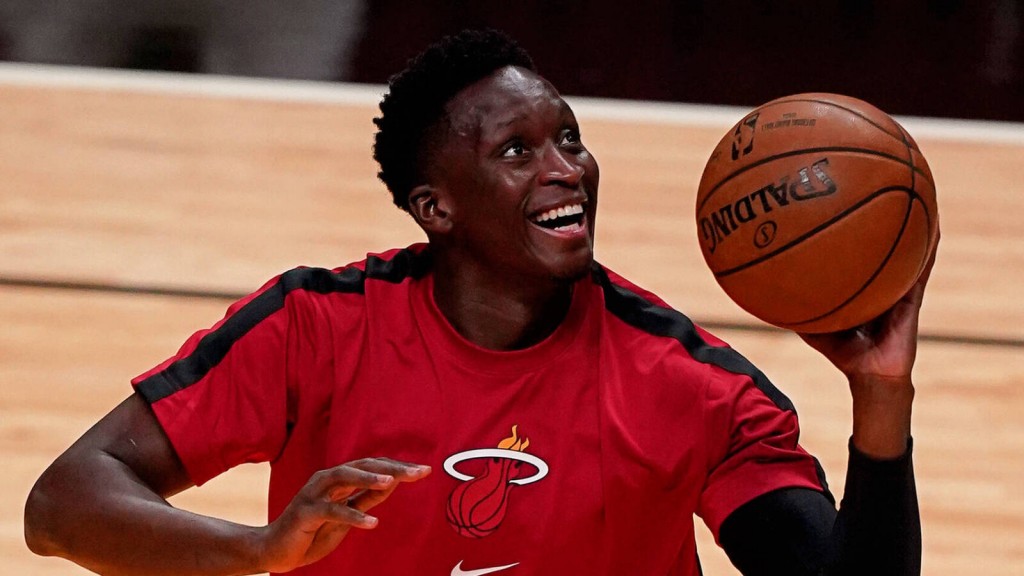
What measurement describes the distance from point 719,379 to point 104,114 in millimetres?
5324

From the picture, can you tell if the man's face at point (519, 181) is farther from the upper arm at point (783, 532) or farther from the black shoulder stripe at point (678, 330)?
the upper arm at point (783, 532)

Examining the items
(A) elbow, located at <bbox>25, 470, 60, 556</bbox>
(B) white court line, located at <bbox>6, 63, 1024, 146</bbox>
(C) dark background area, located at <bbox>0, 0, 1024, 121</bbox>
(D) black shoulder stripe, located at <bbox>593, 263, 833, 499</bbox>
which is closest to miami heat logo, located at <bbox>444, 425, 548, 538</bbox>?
(D) black shoulder stripe, located at <bbox>593, 263, 833, 499</bbox>

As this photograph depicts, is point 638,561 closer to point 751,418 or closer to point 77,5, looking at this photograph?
point 751,418

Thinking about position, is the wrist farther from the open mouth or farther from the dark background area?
the dark background area

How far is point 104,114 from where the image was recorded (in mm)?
7160

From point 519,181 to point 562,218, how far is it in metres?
0.10

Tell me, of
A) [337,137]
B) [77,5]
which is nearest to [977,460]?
[337,137]

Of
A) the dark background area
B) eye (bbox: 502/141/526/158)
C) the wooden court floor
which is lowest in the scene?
the wooden court floor

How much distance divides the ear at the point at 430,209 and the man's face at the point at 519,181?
0.01 metres

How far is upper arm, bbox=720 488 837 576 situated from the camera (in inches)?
89.0

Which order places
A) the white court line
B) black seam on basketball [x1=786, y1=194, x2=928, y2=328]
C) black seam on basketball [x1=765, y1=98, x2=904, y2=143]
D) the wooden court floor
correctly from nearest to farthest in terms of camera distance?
1. black seam on basketball [x1=786, y1=194, x2=928, y2=328]
2. black seam on basketball [x1=765, y1=98, x2=904, y2=143]
3. the wooden court floor
4. the white court line

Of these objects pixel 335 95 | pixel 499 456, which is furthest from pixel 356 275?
pixel 335 95

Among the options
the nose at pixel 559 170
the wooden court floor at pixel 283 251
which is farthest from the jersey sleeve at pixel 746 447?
the wooden court floor at pixel 283 251

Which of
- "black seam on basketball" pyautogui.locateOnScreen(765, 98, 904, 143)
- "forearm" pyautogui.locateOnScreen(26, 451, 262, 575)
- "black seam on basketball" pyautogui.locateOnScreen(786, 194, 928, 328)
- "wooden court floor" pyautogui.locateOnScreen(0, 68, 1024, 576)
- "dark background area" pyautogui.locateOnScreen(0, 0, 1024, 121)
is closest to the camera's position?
"forearm" pyautogui.locateOnScreen(26, 451, 262, 575)
